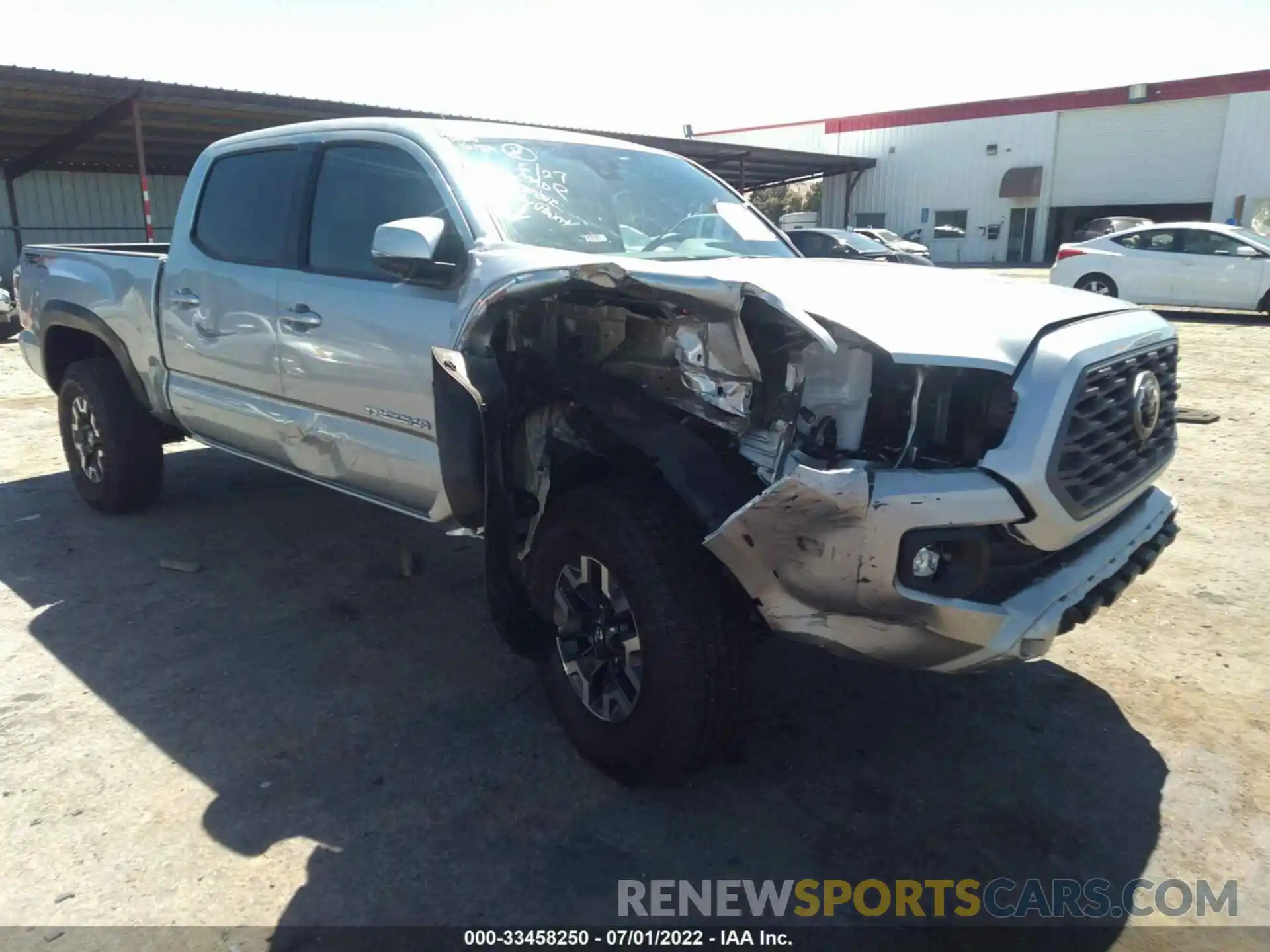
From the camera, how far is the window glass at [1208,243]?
553 inches

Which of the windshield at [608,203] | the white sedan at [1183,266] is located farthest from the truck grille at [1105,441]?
the white sedan at [1183,266]

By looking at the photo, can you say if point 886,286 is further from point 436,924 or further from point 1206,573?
point 1206,573

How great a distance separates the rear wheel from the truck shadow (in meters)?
13.5

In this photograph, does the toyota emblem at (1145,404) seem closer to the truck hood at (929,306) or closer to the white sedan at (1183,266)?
the truck hood at (929,306)

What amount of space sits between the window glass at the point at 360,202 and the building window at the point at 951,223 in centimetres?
3885

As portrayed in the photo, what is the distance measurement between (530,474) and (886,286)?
1.31 metres

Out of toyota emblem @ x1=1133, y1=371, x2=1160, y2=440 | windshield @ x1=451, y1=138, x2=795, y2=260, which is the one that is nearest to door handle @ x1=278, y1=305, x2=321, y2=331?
windshield @ x1=451, y1=138, x2=795, y2=260

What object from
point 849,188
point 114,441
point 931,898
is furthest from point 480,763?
point 849,188

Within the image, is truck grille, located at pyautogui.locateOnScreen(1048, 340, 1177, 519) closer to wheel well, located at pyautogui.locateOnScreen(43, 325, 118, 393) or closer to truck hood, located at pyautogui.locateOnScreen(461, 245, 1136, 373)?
truck hood, located at pyautogui.locateOnScreen(461, 245, 1136, 373)

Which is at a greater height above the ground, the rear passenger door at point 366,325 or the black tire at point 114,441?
the rear passenger door at point 366,325

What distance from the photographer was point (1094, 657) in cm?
359

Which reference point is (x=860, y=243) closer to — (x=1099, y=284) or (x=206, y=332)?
(x=1099, y=284)

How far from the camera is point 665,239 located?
369cm

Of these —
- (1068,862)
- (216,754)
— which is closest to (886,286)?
(1068,862)
